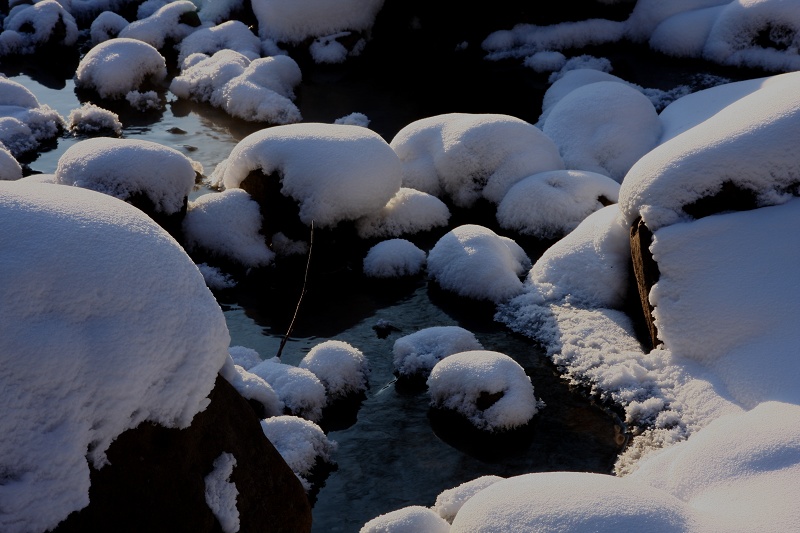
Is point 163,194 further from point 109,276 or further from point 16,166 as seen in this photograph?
point 109,276

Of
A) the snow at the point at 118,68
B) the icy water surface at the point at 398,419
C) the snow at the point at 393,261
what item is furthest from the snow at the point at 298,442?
the snow at the point at 118,68

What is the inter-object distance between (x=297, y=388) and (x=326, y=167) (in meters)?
2.80

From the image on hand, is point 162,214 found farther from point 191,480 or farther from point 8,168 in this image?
point 191,480

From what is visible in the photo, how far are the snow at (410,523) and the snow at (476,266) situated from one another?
10.00 ft

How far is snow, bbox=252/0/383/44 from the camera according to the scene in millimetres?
14398

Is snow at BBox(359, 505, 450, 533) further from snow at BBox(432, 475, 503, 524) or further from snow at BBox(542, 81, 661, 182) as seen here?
snow at BBox(542, 81, 661, 182)

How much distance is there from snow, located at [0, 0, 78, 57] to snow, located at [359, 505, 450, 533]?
47.1ft

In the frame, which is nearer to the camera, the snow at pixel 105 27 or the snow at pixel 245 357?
the snow at pixel 245 357

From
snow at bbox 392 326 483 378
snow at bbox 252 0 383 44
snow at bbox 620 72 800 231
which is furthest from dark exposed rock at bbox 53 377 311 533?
snow at bbox 252 0 383 44

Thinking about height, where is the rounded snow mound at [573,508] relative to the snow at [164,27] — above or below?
above

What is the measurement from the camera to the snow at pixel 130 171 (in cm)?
763

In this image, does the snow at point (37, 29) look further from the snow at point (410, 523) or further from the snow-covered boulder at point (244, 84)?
the snow at point (410, 523)

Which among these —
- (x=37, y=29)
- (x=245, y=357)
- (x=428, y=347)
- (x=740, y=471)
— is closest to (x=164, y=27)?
(x=37, y=29)

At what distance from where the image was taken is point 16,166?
30.5 feet
